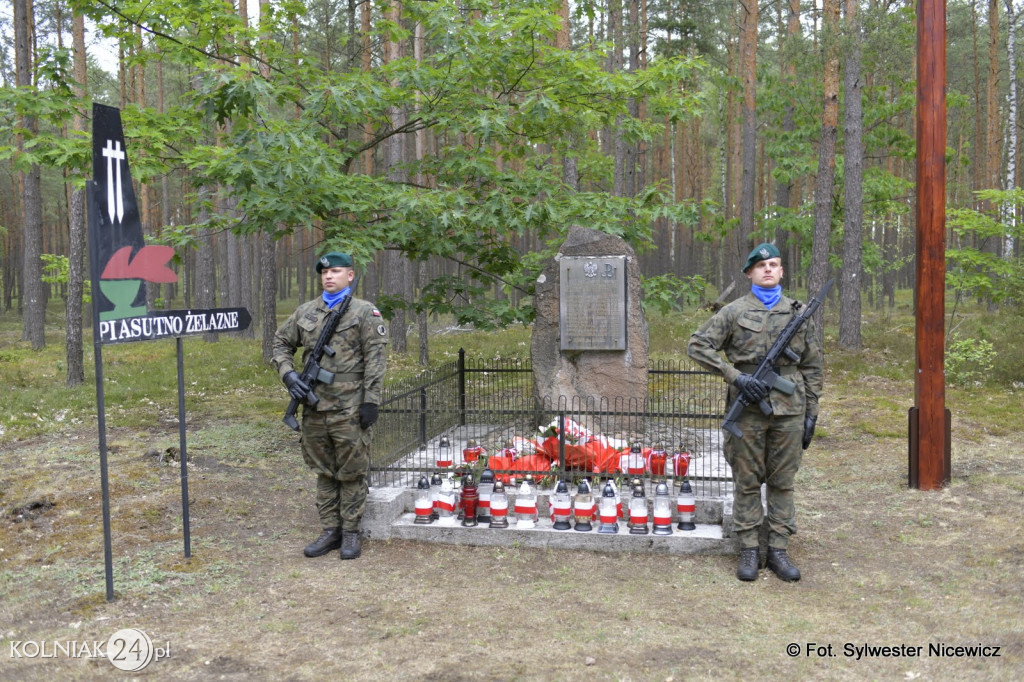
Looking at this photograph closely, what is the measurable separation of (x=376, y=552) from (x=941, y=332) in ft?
18.7

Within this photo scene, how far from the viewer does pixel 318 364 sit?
6.07m

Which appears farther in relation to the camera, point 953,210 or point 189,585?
point 953,210

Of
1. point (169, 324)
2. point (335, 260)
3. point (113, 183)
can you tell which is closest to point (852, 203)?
point (335, 260)

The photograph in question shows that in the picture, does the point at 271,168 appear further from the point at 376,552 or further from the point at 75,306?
the point at 75,306

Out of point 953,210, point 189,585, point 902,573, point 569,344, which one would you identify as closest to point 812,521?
point 902,573

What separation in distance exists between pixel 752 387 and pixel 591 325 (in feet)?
13.0

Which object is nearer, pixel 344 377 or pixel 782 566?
pixel 782 566

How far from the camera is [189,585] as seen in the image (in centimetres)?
555

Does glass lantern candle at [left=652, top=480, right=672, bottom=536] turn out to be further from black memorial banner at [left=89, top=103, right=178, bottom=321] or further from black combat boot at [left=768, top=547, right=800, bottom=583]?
black memorial banner at [left=89, top=103, right=178, bottom=321]

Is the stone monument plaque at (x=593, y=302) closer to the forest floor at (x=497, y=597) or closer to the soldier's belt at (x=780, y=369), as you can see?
the forest floor at (x=497, y=597)

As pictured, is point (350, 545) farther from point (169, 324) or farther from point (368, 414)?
point (169, 324)

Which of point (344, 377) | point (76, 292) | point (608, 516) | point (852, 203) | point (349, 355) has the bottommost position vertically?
point (608, 516)

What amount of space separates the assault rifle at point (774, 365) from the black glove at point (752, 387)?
39 mm

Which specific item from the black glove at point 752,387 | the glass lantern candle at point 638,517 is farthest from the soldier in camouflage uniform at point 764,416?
the glass lantern candle at point 638,517
